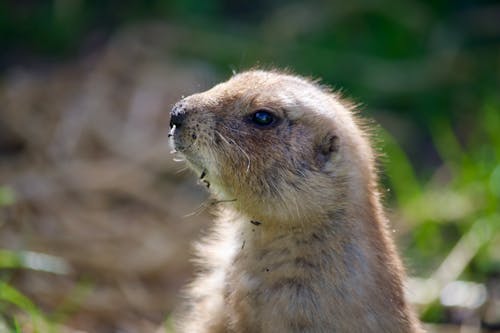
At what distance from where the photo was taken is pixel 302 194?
430cm

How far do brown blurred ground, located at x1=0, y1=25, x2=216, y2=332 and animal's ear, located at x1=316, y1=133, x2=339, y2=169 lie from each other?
71.3 inches

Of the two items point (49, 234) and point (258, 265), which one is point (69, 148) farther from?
point (258, 265)

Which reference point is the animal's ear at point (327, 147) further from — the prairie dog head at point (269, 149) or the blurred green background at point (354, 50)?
the blurred green background at point (354, 50)

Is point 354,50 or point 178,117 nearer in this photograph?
point 178,117

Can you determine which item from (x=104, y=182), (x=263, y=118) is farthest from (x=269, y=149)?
(x=104, y=182)

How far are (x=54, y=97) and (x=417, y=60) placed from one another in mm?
3429

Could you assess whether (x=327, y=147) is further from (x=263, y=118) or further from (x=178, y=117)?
(x=178, y=117)

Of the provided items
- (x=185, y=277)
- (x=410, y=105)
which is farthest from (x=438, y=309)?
(x=410, y=105)

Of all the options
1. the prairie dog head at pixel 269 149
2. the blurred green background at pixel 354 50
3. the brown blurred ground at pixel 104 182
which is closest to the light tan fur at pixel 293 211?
the prairie dog head at pixel 269 149

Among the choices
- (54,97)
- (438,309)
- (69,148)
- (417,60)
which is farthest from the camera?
(417,60)

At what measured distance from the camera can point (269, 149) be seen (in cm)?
434

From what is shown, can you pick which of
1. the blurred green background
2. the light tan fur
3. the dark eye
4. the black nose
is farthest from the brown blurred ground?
the dark eye

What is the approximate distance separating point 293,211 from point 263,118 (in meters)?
0.46

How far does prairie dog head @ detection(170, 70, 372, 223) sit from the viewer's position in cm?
427
